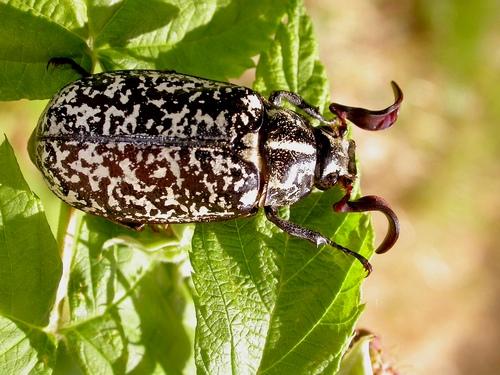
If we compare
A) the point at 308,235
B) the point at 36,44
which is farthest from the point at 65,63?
the point at 308,235

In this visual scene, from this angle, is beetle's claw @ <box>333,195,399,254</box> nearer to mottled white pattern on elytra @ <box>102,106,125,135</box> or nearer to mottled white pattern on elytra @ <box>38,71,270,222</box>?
mottled white pattern on elytra @ <box>38,71,270,222</box>

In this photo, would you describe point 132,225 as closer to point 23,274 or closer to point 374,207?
point 23,274

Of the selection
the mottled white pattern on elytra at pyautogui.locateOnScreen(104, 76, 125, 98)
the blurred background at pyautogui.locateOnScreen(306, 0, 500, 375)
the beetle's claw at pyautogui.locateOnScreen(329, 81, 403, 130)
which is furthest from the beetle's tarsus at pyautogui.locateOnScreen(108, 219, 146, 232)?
the blurred background at pyautogui.locateOnScreen(306, 0, 500, 375)

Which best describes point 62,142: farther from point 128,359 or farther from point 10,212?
point 128,359

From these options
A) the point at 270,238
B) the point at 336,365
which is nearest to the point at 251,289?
the point at 270,238

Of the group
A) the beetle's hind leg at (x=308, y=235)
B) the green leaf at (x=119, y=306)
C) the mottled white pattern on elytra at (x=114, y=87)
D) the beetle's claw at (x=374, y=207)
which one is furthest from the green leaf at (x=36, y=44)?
the beetle's claw at (x=374, y=207)
